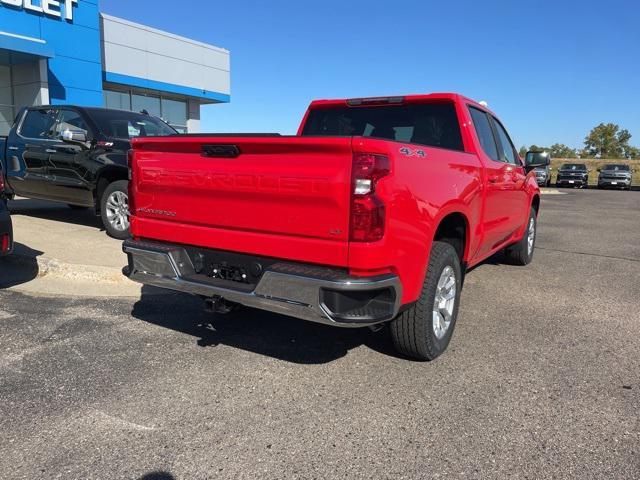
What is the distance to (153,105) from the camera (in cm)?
2267

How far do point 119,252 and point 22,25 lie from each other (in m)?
13.0

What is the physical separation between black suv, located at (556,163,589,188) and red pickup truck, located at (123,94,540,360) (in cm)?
3357

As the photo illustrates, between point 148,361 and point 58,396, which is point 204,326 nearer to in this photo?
point 148,361

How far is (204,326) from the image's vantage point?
427 cm

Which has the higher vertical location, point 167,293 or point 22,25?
point 22,25

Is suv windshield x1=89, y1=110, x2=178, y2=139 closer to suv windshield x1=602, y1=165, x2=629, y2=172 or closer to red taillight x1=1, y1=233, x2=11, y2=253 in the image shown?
red taillight x1=1, y1=233, x2=11, y2=253

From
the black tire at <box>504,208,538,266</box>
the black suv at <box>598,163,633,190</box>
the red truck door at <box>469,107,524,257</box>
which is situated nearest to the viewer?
the red truck door at <box>469,107,524,257</box>

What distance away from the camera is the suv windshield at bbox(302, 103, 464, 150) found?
14.6 feet

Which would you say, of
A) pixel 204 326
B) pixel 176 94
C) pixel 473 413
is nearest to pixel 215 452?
pixel 473 413

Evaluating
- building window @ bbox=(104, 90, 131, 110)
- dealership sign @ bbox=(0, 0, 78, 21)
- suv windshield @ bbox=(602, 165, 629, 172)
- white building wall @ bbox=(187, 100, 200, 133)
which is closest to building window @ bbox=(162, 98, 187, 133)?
white building wall @ bbox=(187, 100, 200, 133)

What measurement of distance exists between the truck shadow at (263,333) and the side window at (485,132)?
77.3 inches

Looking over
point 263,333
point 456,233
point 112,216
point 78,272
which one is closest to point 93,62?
point 112,216

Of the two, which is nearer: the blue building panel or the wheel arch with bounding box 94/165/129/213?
the wheel arch with bounding box 94/165/129/213

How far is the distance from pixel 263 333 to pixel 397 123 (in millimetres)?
2185
